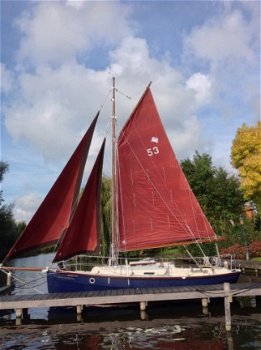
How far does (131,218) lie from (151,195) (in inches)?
68.8

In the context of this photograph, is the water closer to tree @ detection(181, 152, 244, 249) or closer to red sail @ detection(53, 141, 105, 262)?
red sail @ detection(53, 141, 105, 262)

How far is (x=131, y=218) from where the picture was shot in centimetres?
2341

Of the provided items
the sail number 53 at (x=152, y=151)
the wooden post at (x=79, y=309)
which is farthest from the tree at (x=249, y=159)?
the wooden post at (x=79, y=309)

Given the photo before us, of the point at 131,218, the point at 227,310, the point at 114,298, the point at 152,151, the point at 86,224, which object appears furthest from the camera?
the point at 152,151

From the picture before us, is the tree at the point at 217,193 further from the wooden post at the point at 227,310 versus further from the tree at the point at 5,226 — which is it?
the wooden post at the point at 227,310

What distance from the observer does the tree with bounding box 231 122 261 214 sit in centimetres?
3741

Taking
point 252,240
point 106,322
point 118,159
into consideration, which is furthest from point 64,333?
point 252,240

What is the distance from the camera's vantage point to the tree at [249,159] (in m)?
37.4

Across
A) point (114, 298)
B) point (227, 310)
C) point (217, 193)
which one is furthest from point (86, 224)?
point (217, 193)

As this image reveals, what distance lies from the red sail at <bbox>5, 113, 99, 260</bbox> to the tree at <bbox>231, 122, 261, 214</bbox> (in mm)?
19580

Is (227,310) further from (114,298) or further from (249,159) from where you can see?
(249,159)

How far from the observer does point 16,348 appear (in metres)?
14.5

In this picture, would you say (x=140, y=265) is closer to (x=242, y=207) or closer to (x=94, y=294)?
(x=94, y=294)

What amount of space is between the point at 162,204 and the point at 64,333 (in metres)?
9.58
